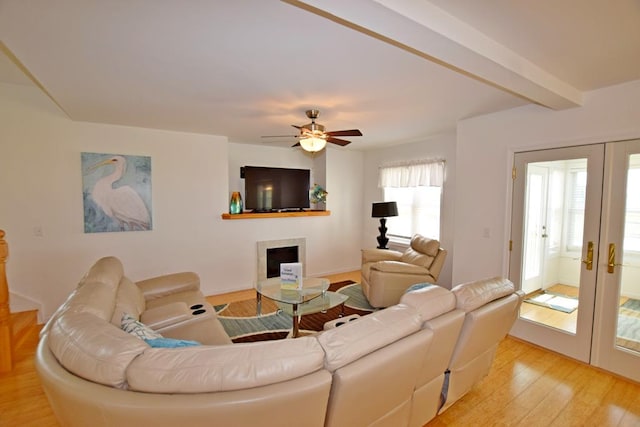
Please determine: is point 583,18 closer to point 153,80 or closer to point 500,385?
point 500,385

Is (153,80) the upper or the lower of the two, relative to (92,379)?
upper

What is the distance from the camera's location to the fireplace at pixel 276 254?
502cm

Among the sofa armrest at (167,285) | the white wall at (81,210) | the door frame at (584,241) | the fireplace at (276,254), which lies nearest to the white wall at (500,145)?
the door frame at (584,241)

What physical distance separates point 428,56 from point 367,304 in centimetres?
333

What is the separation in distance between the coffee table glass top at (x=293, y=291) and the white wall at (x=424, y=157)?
2.29 meters

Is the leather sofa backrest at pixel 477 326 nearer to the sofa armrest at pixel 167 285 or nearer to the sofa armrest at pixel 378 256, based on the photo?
the sofa armrest at pixel 378 256

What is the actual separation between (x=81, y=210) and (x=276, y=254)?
281 cm

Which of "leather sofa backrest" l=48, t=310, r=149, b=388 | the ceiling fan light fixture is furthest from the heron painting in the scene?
"leather sofa backrest" l=48, t=310, r=149, b=388

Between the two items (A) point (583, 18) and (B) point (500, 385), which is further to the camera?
(B) point (500, 385)

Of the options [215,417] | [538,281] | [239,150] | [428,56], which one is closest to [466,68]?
[428,56]

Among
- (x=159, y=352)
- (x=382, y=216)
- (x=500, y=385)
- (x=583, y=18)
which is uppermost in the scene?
(x=583, y=18)

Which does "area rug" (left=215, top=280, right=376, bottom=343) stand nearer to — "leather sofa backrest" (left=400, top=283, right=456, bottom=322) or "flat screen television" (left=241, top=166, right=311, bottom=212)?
"flat screen television" (left=241, top=166, right=311, bottom=212)

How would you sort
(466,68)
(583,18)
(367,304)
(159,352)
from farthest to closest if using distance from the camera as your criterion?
(367,304) < (466,68) < (583,18) < (159,352)

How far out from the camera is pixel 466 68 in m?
1.81
